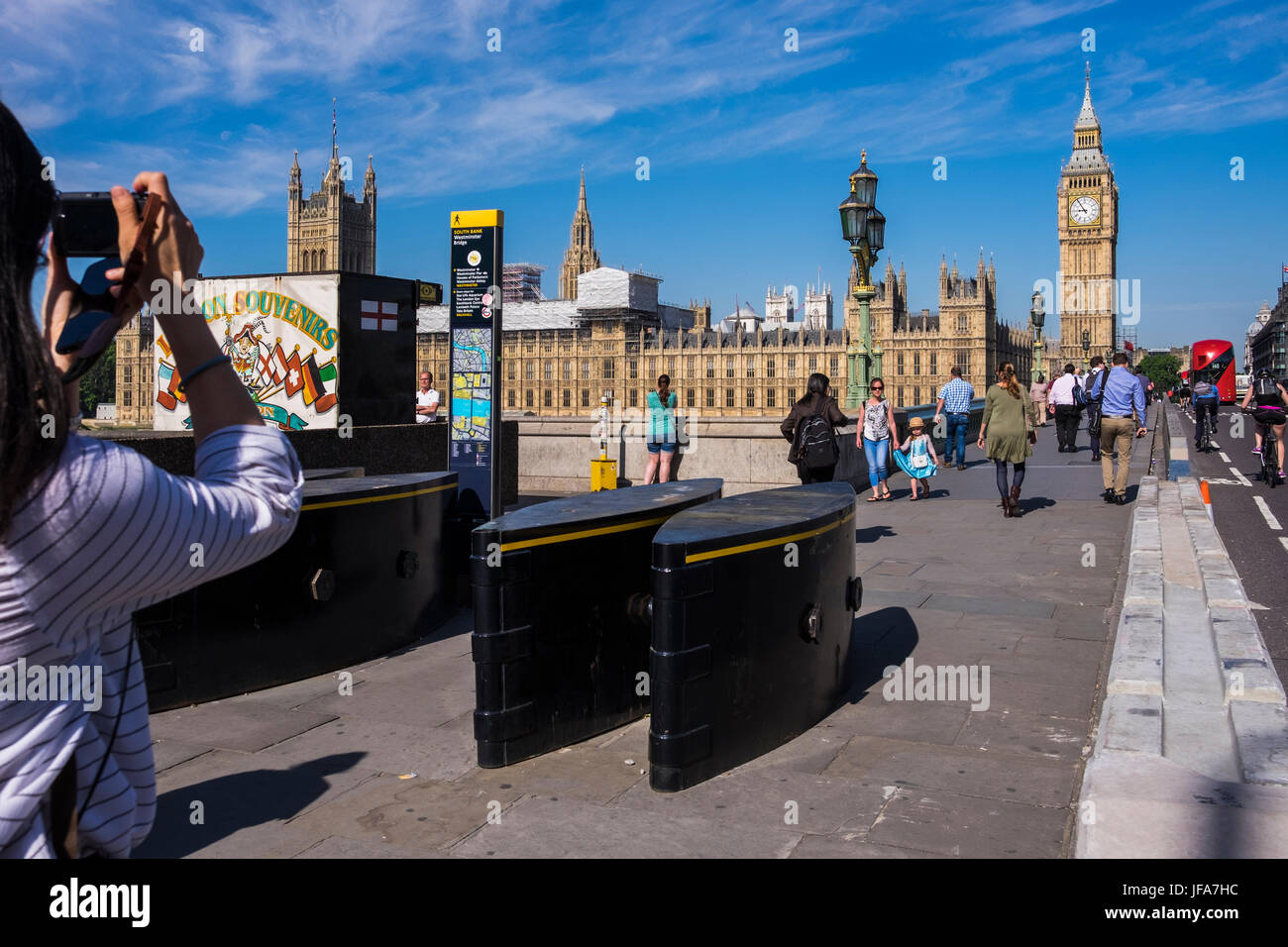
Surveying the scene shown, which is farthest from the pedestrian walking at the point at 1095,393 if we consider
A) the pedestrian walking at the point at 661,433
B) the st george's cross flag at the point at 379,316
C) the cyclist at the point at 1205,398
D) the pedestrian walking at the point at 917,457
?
the st george's cross flag at the point at 379,316

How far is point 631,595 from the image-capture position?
553cm

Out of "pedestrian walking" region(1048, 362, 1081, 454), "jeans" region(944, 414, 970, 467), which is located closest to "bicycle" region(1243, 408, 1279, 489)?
"pedestrian walking" region(1048, 362, 1081, 454)

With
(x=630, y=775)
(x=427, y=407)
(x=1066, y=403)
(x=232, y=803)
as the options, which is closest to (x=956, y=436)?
(x=1066, y=403)

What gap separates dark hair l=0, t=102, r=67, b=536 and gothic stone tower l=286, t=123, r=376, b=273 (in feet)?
403

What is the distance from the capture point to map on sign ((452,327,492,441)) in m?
9.66

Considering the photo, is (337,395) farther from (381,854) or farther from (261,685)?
(381,854)

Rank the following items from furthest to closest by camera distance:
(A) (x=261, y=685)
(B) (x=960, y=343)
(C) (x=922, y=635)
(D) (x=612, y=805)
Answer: (B) (x=960, y=343) → (C) (x=922, y=635) → (A) (x=261, y=685) → (D) (x=612, y=805)

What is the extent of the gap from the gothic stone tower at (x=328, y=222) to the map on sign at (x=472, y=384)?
115m

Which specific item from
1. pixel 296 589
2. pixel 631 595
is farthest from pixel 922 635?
pixel 296 589

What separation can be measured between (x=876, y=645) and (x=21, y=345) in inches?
249

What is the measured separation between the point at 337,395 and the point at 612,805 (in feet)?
29.1

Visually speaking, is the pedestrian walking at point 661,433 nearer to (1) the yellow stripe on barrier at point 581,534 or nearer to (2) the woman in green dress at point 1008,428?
(2) the woman in green dress at point 1008,428

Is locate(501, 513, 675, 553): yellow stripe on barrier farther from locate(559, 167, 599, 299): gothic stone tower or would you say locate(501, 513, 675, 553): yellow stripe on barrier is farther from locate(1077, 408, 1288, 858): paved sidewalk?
locate(559, 167, 599, 299): gothic stone tower

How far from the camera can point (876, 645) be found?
7.11 meters
